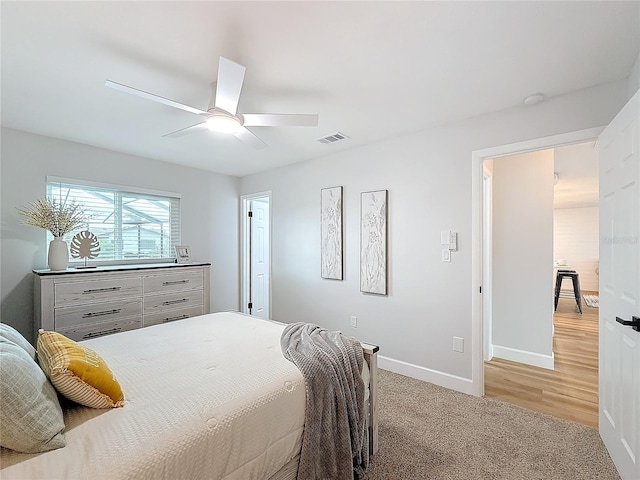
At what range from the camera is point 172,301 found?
3.67 metres

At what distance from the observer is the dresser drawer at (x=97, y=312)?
9.45ft

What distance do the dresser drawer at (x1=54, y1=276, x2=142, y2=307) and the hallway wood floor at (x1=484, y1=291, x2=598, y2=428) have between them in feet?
12.1

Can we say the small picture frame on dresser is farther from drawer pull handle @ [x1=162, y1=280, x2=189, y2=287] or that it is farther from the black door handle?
the black door handle

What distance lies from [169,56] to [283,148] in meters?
1.85

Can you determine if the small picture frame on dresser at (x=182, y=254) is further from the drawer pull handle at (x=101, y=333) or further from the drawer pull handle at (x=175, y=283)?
the drawer pull handle at (x=101, y=333)

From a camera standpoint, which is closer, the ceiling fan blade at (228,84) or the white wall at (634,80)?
the ceiling fan blade at (228,84)

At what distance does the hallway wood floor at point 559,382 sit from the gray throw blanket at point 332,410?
1718 millimetres

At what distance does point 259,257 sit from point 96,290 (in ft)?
8.35

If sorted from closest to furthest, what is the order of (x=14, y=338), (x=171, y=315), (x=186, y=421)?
(x=186, y=421) → (x=14, y=338) → (x=171, y=315)

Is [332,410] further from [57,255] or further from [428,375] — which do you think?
[57,255]

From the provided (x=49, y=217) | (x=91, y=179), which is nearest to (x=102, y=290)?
(x=49, y=217)

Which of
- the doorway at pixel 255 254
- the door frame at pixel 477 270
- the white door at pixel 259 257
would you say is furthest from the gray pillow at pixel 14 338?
the white door at pixel 259 257

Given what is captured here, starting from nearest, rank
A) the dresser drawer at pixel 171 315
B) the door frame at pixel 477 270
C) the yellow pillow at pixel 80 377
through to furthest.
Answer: the yellow pillow at pixel 80 377, the door frame at pixel 477 270, the dresser drawer at pixel 171 315

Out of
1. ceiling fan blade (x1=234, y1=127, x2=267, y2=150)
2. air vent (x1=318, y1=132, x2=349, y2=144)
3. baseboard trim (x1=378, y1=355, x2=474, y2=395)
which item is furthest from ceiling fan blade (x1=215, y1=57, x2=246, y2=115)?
baseboard trim (x1=378, y1=355, x2=474, y2=395)
